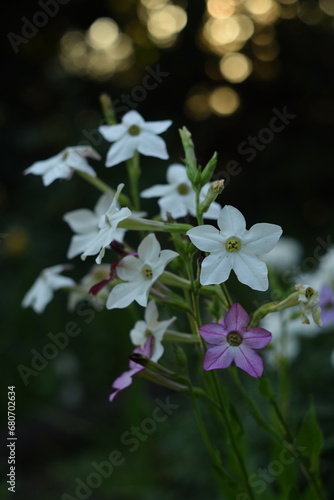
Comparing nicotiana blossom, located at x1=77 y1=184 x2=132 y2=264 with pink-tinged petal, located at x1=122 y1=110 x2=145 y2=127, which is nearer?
nicotiana blossom, located at x1=77 y1=184 x2=132 y2=264

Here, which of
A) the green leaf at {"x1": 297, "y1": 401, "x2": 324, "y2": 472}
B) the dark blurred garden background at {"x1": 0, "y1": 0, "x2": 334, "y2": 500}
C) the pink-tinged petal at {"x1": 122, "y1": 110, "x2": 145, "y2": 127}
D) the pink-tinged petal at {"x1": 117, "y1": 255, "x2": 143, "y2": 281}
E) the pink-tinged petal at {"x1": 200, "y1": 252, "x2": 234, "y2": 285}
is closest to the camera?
the pink-tinged petal at {"x1": 200, "y1": 252, "x2": 234, "y2": 285}

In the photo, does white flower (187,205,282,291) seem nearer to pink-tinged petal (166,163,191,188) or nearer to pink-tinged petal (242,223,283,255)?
pink-tinged petal (242,223,283,255)

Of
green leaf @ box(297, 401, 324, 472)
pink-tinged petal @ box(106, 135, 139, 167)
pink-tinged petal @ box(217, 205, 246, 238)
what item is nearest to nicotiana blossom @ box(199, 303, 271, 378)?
pink-tinged petal @ box(217, 205, 246, 238)

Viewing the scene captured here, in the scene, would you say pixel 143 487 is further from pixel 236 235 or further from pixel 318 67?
pixel 318 67

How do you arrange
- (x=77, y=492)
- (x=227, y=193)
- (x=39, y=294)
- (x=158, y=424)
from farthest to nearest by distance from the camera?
(x=227, y=193) → (x=158, y=424) → (x=77, y=492) → (x=39, y=294)

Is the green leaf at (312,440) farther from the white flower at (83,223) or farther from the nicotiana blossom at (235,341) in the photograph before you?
the white flower at (83,223)

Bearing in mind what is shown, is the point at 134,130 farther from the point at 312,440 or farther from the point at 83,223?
the point at 312,440

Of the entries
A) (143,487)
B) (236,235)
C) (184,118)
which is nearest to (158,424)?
(143,487)
